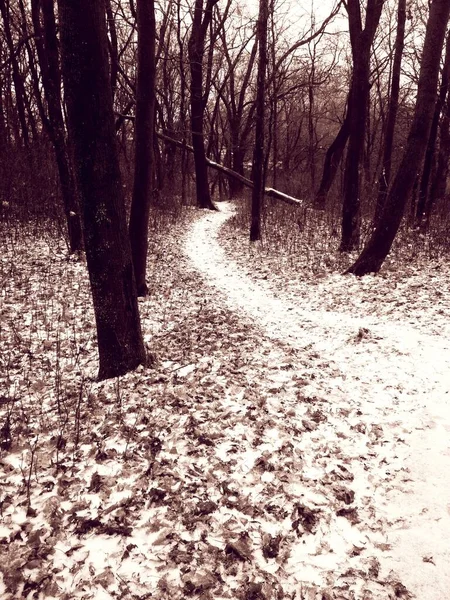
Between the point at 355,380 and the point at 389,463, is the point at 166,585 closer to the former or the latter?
the point at 389,463

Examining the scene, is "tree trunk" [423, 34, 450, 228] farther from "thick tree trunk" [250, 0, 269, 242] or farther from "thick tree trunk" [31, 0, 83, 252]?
"thick tree trunk" [31, 0, 83, 252]

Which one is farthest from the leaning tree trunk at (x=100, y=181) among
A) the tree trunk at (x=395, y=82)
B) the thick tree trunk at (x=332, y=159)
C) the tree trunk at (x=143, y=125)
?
the thick tree trunk at (x=332, y=159)

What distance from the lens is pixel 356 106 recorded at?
985 centimetres

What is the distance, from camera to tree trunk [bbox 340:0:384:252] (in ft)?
30.4

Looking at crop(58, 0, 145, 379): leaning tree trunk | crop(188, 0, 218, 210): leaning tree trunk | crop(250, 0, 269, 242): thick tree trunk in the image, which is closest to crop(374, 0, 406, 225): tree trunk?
crop(250, 0, 269, 242): thick tree trunk

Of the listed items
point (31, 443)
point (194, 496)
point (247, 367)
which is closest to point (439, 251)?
point (247, 367)

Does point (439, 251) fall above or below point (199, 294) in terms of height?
above

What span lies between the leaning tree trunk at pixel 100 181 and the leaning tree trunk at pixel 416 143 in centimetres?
617

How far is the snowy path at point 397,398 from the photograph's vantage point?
2.82m

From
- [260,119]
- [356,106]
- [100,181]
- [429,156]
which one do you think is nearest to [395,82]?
[429,156]

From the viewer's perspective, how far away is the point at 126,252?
182 inches

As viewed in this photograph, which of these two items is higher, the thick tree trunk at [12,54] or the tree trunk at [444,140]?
the thick tree trunk at [12,54]

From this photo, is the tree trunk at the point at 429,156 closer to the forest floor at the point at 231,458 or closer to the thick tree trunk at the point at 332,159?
the thick tree trunk at the point at 332,159

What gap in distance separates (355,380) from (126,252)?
10.9 feet
